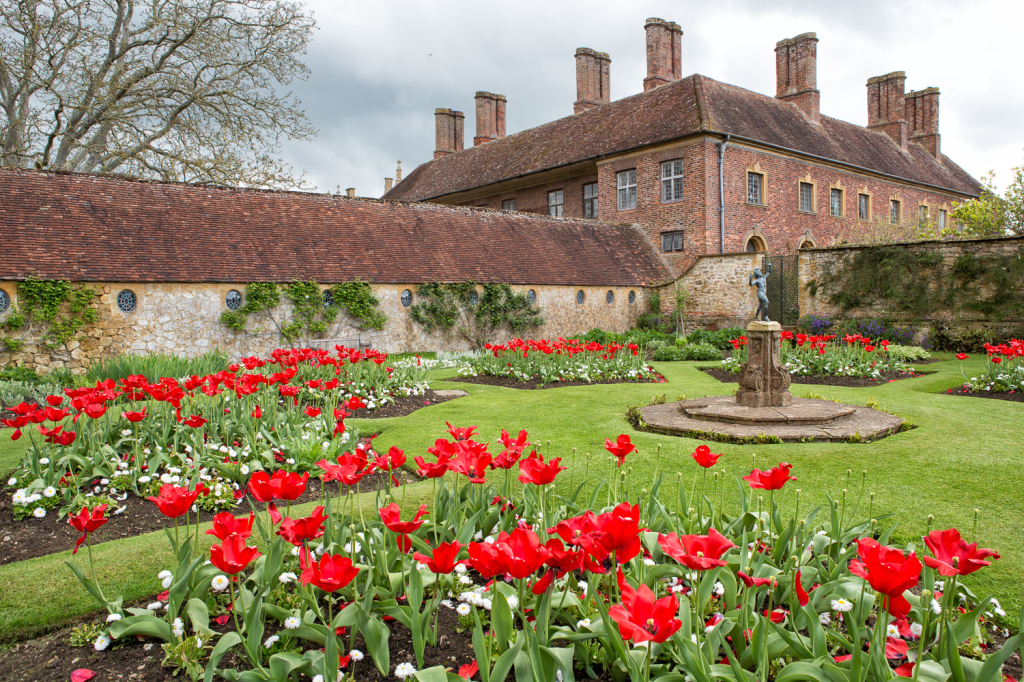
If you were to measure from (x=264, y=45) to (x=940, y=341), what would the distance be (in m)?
22.7

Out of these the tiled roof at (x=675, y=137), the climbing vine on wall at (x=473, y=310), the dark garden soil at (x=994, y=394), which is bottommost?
the dark garden soil at (x=994, y=394)

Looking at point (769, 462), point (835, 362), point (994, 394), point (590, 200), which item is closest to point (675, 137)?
point (590, 200)

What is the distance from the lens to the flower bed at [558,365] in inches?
464

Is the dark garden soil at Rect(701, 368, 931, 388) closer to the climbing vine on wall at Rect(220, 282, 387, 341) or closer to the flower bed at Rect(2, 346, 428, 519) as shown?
the flower bed at Rect(2, 346, 428, 519)

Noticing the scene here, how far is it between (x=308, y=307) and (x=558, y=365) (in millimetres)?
6914

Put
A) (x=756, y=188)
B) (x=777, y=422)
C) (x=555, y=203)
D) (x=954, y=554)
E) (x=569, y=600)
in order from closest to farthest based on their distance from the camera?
(x=954, y=554) → (x=569, y=600) → (x=777, y=422) → (x=756, y=188) → (x=555, y=203)

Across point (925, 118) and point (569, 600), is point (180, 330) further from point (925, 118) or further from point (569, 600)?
point (925, 118)

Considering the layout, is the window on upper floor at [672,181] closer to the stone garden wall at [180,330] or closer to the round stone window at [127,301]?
the stone garden wall at [180,330]

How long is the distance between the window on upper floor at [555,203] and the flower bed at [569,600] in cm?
2467

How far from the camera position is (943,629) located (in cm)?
232

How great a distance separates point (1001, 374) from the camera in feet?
31.2

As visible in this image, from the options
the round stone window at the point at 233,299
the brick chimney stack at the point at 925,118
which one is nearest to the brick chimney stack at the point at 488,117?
the round stone window at the point at 233,299

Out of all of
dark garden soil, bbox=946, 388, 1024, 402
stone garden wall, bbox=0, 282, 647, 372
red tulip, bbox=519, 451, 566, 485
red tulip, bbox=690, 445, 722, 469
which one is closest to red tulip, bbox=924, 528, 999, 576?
red tulip, bbox=690, 445, 722, 469

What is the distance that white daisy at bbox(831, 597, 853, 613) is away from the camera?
2.61m
